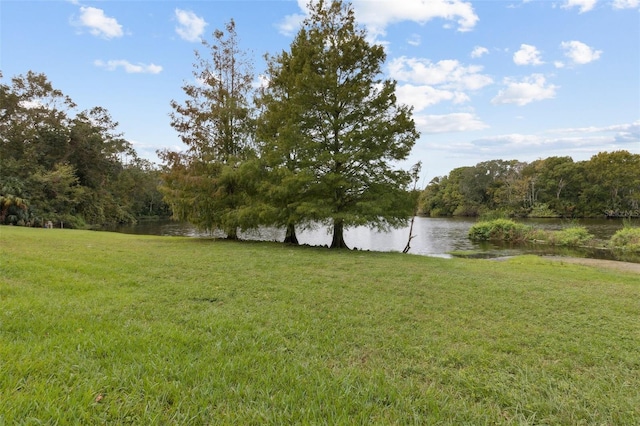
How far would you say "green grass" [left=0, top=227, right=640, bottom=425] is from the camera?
2.20m

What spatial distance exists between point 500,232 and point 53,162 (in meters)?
42.5

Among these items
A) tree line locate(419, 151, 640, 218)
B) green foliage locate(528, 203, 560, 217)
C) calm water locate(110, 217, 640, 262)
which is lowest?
calm water locate(110, 217, 640, 262)

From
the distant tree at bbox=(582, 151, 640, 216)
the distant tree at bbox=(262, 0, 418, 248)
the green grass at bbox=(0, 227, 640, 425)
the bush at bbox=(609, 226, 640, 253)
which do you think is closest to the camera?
the green grass at bbox=(0, 227, 640, 425)

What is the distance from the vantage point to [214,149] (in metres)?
16.1

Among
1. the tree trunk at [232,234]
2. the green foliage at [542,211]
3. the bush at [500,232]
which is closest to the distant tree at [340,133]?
the tree trunk at [232,234]

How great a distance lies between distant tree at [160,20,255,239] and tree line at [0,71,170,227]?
9724 mm

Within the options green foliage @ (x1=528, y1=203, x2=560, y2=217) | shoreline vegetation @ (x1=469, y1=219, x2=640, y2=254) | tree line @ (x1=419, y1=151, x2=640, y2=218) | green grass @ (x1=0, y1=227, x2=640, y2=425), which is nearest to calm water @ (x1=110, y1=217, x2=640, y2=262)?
shoreline vegetation @ (x1=469, y1=219, x2=640, y2=254)

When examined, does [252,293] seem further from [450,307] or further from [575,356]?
[575,356]

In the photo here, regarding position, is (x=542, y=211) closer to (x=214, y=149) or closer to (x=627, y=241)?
(x=627, y=241)

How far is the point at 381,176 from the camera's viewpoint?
1331cm

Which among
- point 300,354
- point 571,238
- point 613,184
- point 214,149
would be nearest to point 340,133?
point 214,149

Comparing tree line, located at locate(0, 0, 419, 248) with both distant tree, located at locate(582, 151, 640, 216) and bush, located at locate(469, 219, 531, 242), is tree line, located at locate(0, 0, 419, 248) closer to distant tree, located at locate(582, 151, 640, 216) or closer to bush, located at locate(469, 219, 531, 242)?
bush, located at locate(469, 219, 531, 242)

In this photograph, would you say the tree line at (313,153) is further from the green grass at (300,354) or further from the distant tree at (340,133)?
the green grass at (300,354)

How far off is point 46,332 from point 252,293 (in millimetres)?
2657
